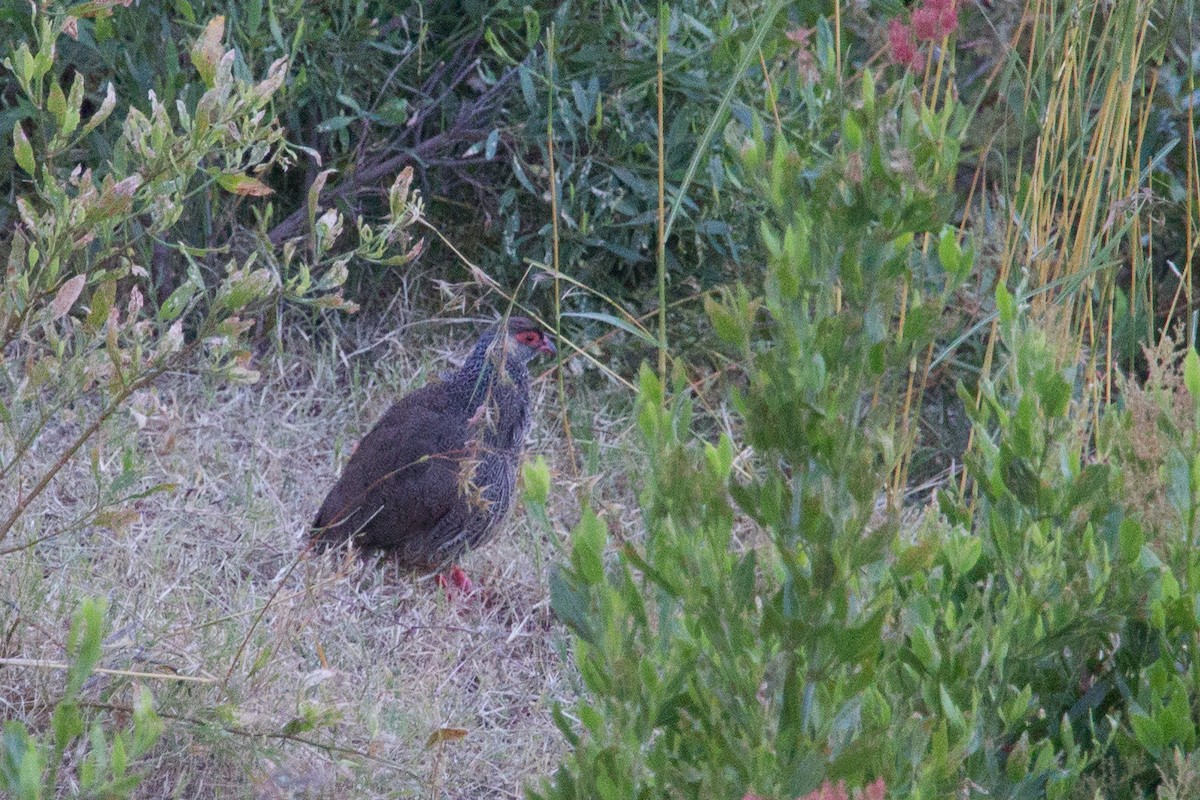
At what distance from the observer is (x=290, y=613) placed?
10.1ft

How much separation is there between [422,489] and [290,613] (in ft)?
2.56

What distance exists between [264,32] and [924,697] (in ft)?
A: 9.26

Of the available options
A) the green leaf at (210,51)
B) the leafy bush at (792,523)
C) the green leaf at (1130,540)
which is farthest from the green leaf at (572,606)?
the green leaf at (210,51)

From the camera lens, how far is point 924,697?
6.06 ft

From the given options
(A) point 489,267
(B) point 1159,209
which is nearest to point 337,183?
(A) point 489,267

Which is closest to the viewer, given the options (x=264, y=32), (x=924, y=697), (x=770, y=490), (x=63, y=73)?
(x=770, y=490)

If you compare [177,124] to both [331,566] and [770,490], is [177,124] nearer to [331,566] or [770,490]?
[331,566]

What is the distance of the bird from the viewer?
3.68m

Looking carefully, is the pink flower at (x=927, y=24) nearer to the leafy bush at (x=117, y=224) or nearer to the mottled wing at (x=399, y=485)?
the leafy bush at (x=117, y=224)

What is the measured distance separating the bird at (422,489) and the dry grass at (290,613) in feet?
0.28

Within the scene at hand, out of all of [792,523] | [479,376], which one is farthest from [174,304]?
[479,376]

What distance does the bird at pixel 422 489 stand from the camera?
3682mm

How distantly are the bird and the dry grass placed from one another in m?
0.08

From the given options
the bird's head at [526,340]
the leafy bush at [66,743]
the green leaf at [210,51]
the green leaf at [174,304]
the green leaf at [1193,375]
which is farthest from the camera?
the bird's head at [526,340]
